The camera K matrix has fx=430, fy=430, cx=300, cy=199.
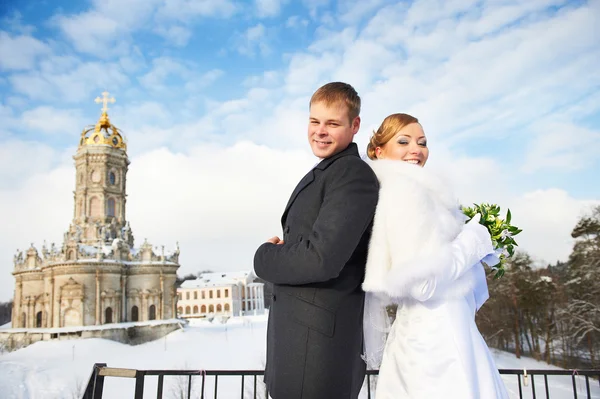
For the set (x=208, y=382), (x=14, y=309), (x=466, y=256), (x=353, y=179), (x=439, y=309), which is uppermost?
(x=353, y=179)

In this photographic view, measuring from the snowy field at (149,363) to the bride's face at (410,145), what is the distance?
17200mm

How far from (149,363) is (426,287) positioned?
98.6 ft

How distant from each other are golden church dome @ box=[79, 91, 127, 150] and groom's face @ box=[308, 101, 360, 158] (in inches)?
1709

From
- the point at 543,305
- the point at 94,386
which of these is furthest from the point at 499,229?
the point at 543,305

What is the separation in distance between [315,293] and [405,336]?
0.84 meters

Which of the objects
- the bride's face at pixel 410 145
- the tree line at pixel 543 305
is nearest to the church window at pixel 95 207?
the tree line at pixel 543 305

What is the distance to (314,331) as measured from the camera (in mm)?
2285

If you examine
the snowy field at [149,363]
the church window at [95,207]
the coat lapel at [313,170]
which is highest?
the church window at [95,207]

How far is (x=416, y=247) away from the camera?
2.53m

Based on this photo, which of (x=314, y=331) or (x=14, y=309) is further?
(x=14, y=309)

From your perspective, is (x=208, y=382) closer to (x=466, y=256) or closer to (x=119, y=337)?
(x=119, y=337)

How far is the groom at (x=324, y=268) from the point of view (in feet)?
7.38

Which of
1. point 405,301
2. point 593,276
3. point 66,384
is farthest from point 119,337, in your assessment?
point 405,301

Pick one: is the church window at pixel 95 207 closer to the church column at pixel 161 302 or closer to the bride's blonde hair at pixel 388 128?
the church column at pixel 161 302
